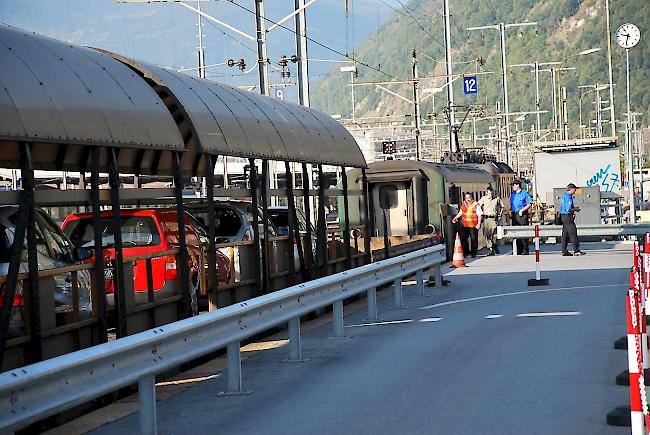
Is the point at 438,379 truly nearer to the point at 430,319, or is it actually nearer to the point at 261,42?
Answer: the point at 430,319

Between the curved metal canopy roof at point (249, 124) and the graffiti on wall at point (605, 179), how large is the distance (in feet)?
88.1

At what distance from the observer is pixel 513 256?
3566cm

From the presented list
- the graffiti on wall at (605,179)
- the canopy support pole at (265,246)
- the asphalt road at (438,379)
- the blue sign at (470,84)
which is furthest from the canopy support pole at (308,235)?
the blue sign at (470,84)

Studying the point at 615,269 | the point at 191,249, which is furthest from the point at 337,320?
the point at 615,269

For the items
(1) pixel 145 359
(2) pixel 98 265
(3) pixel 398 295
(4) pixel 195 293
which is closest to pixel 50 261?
(2) pixel 98 265

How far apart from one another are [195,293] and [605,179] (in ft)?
115

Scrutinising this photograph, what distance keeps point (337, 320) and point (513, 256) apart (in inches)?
767

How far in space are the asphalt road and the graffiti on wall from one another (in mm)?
29602

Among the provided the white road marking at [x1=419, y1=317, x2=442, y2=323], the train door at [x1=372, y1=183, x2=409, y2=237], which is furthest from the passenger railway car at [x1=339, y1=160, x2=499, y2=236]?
the white road marking at [x1=419, y1=317, x2=442, y2=323]

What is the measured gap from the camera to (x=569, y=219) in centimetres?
3372

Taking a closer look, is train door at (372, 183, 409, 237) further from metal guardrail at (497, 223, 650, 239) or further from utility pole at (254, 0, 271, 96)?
utility pole at (254, 0, 271, 96)

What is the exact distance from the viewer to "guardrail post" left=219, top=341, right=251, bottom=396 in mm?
12227

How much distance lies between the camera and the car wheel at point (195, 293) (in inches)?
648

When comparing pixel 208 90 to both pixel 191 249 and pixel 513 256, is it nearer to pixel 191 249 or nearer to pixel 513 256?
pixel 191 249
